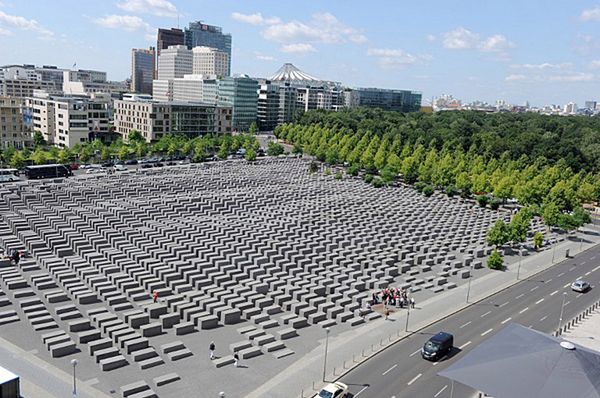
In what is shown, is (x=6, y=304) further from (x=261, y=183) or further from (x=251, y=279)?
(x=261, y=183)

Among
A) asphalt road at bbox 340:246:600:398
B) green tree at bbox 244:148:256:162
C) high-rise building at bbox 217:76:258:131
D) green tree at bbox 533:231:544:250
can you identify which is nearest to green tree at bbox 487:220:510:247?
green tree at bbox 533:231:544:250

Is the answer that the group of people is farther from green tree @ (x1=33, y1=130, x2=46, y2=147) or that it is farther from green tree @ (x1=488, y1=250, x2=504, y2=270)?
green tree @ (x1=33, y1=130, x2=46, y2=147)

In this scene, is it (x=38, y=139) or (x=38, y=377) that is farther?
(x=38, y=139)

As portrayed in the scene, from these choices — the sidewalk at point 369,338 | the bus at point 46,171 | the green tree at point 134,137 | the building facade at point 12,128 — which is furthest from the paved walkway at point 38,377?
the building facade at point 12,128

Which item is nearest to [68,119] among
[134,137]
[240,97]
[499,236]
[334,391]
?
[134,137]

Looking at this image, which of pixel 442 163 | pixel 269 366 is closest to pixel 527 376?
pixel 269 366

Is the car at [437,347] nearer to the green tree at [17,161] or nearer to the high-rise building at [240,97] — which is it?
the green tree at [17,161]

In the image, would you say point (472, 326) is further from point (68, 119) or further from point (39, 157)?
point (68, 119)
